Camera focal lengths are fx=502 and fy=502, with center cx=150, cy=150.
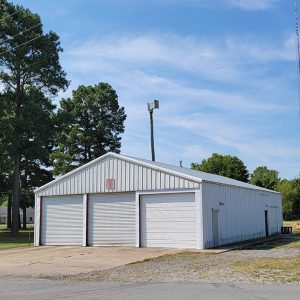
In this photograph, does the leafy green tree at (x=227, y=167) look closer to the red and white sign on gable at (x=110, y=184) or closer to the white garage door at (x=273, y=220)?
the white garage door at (x=273, y=220)

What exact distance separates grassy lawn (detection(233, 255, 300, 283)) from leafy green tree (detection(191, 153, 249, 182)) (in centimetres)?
6155

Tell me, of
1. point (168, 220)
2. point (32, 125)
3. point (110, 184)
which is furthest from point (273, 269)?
point (32, 125)

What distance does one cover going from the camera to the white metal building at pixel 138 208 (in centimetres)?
2441

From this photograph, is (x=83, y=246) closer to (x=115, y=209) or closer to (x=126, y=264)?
(x=115, y=209)

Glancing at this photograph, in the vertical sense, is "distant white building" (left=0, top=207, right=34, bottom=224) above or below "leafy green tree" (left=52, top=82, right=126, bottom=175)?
below

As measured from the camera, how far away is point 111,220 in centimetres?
2692

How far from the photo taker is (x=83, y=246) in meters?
27.1

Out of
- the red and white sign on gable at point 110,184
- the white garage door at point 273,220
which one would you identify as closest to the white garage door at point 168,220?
the red and white sign on gable at point 110,184

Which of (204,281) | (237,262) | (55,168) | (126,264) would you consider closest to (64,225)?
(126,264)

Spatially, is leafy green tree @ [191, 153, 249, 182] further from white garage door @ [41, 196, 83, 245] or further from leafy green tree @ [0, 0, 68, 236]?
white garage door @ [41, 196, 83, 245]

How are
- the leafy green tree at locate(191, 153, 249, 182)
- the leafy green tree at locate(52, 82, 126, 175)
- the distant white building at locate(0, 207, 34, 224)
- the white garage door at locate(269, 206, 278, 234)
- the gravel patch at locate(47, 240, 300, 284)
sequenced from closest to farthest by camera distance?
the gravel patch at locate(47, 240, 300, 284) → the white garage door at locate(269, 206, 278, 234) → the leafy green tree at locate(52, 82, 126, 175) → the leafy green tree at locate(191, 153, 249, 182) → the distant white building at locate(0, 207, 34, 224)

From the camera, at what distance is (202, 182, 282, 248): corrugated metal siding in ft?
80.3

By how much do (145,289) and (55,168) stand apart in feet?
143

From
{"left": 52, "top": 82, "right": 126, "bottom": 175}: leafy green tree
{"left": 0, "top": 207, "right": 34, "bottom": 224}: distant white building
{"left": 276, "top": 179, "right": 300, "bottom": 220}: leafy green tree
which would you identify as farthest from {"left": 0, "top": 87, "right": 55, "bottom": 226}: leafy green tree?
{"left": 0, "top": 207, "right": 34, "bottom": 224}: distant white building
